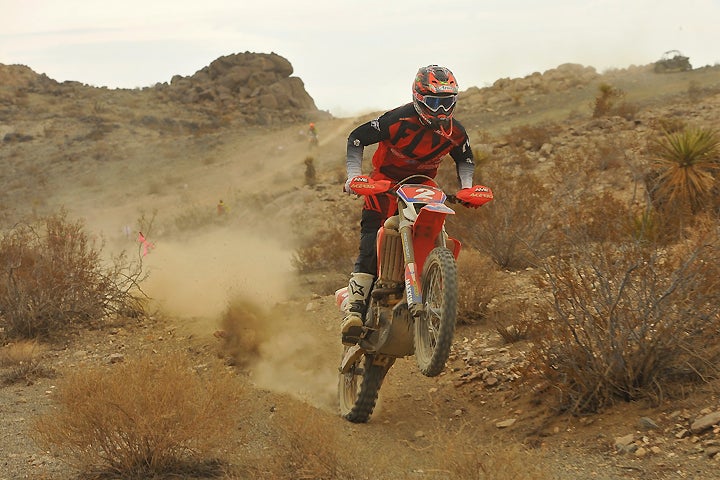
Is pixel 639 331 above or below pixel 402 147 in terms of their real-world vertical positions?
below

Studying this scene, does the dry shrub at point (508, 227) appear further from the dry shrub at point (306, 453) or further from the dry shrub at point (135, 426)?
the dry shrub at point (135, 426)

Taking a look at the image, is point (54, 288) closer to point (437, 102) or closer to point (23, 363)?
point (23, 363)

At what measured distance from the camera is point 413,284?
230 inches

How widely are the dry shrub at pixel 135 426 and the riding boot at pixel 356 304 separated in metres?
1.46

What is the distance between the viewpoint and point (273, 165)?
38.4m

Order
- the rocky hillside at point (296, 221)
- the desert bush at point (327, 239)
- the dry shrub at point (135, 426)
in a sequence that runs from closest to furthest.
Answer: the dry shrub at point (135, 426) < the rocky hillside at point (296, 221) < the desert bush at point (327, 239)

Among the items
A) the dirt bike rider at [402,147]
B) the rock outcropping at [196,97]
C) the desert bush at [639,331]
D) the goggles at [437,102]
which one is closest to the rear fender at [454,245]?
the dirt bike rider at [402,147]

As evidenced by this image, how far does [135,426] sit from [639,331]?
3.70 metres

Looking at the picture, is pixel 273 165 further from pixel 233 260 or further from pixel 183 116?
pixel 233 260

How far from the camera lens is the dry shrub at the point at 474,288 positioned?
9516mm

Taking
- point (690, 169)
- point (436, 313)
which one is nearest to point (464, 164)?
point (436, 313)

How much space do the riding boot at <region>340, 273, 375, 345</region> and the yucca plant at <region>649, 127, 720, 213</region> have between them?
715cm

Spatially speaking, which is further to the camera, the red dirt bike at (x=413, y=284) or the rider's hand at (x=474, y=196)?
the rider's hand at (x=474, y=196)

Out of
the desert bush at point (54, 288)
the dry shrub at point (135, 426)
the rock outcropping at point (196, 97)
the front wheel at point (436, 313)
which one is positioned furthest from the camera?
the rock outcropping at point (196, 97)
